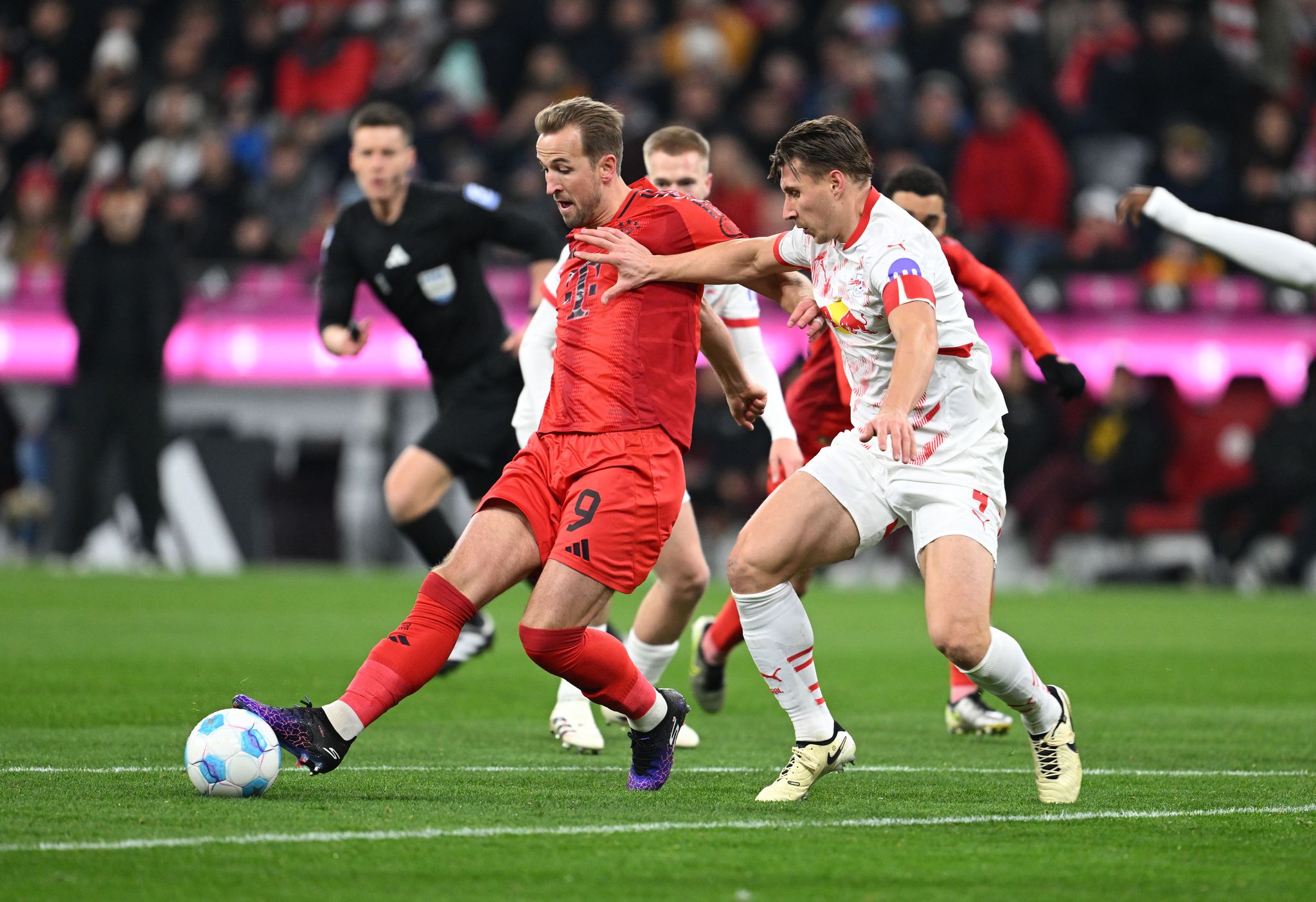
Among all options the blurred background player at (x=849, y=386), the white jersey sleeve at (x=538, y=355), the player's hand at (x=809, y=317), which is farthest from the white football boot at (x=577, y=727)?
the player's hand at (x=809, y=317)

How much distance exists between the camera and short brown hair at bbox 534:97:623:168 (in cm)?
586

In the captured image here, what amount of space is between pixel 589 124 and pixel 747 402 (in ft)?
3.69

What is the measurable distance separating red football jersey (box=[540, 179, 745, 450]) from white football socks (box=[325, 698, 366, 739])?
3.59 ft

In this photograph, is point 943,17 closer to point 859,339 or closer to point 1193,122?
point 1193,122

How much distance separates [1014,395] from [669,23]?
7.77m

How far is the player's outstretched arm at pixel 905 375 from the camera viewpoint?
212 inches

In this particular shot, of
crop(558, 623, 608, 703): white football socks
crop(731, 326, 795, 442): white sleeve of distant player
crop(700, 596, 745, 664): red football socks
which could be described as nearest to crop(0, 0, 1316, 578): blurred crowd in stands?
crop(700, 596, 745, 664): red football socks

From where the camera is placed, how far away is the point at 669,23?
71.6ft

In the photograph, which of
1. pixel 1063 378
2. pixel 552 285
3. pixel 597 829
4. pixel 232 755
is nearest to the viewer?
pixel 597 829

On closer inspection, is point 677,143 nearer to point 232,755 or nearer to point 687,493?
point 687,493

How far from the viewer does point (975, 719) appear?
25.9 ft

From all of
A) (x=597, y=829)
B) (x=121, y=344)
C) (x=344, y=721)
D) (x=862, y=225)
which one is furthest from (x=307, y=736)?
(x=121, y=344)

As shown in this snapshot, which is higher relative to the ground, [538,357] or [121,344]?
[538,357]

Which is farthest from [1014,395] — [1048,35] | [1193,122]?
[1048,35]
